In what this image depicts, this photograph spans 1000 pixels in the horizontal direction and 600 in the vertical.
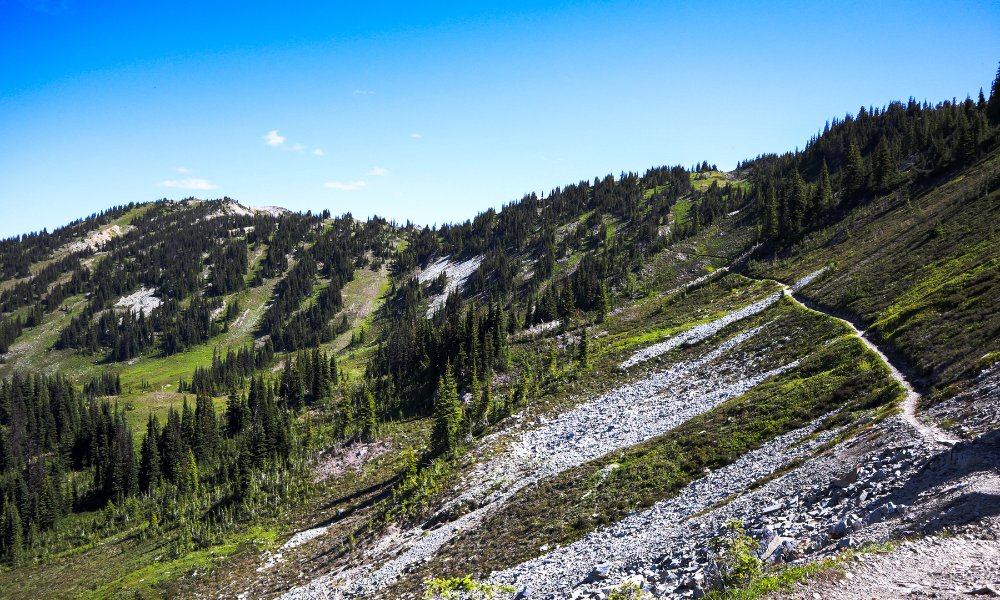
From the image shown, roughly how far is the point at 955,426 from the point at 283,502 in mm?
72322

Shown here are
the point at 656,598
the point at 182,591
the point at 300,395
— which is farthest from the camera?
the point at 300,395

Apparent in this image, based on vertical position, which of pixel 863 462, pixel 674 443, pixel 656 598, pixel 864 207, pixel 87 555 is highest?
pixel 864 207

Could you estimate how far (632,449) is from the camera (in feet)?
130

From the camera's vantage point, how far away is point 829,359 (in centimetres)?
3950

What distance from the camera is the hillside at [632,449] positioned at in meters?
17.3

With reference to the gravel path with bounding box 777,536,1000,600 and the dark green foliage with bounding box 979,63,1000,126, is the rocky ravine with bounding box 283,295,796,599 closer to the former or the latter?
the gravel path with bounding box 777,536,1000,600

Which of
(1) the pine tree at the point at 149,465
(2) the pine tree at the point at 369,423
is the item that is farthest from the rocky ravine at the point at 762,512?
(1) the pine tree at the point at 149,465

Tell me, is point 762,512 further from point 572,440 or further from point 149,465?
point 149,465

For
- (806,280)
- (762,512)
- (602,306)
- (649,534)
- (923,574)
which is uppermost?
(806,280)

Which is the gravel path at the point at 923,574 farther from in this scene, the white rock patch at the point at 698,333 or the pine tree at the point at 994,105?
the pine tree at the point at 994,105

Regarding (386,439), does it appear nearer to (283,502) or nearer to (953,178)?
(283,502)

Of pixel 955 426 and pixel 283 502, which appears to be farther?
pixel 283 502

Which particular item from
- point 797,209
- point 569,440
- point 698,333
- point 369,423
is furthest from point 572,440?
point 797,209

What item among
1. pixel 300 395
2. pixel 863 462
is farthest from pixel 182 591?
pixel 300 395
